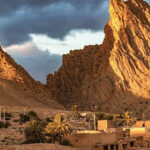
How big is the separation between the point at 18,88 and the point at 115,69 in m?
21.9

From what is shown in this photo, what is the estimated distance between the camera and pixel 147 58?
282 feet

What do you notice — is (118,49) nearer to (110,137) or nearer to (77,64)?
(77,64)

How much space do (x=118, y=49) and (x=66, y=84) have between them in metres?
18.5

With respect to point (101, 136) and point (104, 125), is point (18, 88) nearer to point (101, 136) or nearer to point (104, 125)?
point (104, 125)

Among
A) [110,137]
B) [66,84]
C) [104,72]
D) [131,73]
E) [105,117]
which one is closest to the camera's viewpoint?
[110,137]

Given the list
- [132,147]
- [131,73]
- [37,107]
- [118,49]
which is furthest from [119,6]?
[132,147]

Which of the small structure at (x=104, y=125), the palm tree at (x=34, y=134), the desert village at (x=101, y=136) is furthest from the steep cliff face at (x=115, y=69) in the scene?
the palm tree at (x=34, y=134)

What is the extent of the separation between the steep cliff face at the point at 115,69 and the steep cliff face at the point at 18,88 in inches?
295

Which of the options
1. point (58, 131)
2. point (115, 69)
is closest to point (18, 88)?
point (115, 69)

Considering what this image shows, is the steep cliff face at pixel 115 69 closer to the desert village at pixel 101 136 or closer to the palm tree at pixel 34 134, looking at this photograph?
the desert village at pixel 101 136

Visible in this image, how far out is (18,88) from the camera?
279ft

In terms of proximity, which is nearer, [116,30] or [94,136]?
[94,136]

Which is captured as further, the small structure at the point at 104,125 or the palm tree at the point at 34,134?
the small structure at the point at 104,125

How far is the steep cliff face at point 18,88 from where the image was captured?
80.9 meters
